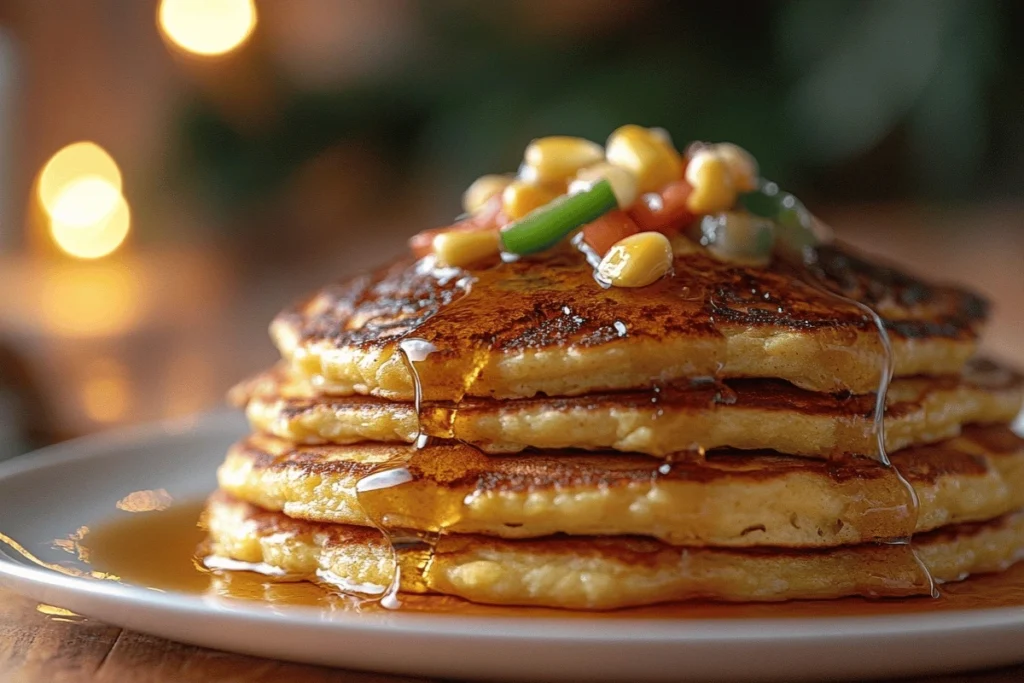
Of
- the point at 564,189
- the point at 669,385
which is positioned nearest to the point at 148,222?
the point at 564,189

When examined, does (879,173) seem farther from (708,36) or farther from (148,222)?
(148,222)

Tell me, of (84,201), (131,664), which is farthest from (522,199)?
(84,201)

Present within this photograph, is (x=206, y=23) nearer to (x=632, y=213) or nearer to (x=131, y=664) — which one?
(x=632, y=213)

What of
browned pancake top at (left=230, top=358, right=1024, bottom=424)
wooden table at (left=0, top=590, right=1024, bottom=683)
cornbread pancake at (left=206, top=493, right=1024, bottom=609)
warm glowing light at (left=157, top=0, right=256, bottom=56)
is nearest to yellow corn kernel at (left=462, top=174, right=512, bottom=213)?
browned pancake top at (left=230, top=358, right=1024, bottom=424)

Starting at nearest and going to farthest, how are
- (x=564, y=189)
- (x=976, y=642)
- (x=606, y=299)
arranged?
(x=976, y=642) → (x=606, y=299) → (x=564, y=189)

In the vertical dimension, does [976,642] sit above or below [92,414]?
above

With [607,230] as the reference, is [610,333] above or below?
below

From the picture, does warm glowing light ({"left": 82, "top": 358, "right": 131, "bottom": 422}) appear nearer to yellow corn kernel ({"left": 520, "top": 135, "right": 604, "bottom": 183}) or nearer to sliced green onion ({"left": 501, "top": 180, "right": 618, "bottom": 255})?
yellow corn kernel ({"left": 520, "top": 135, "right": 604, "bottom": 183})
